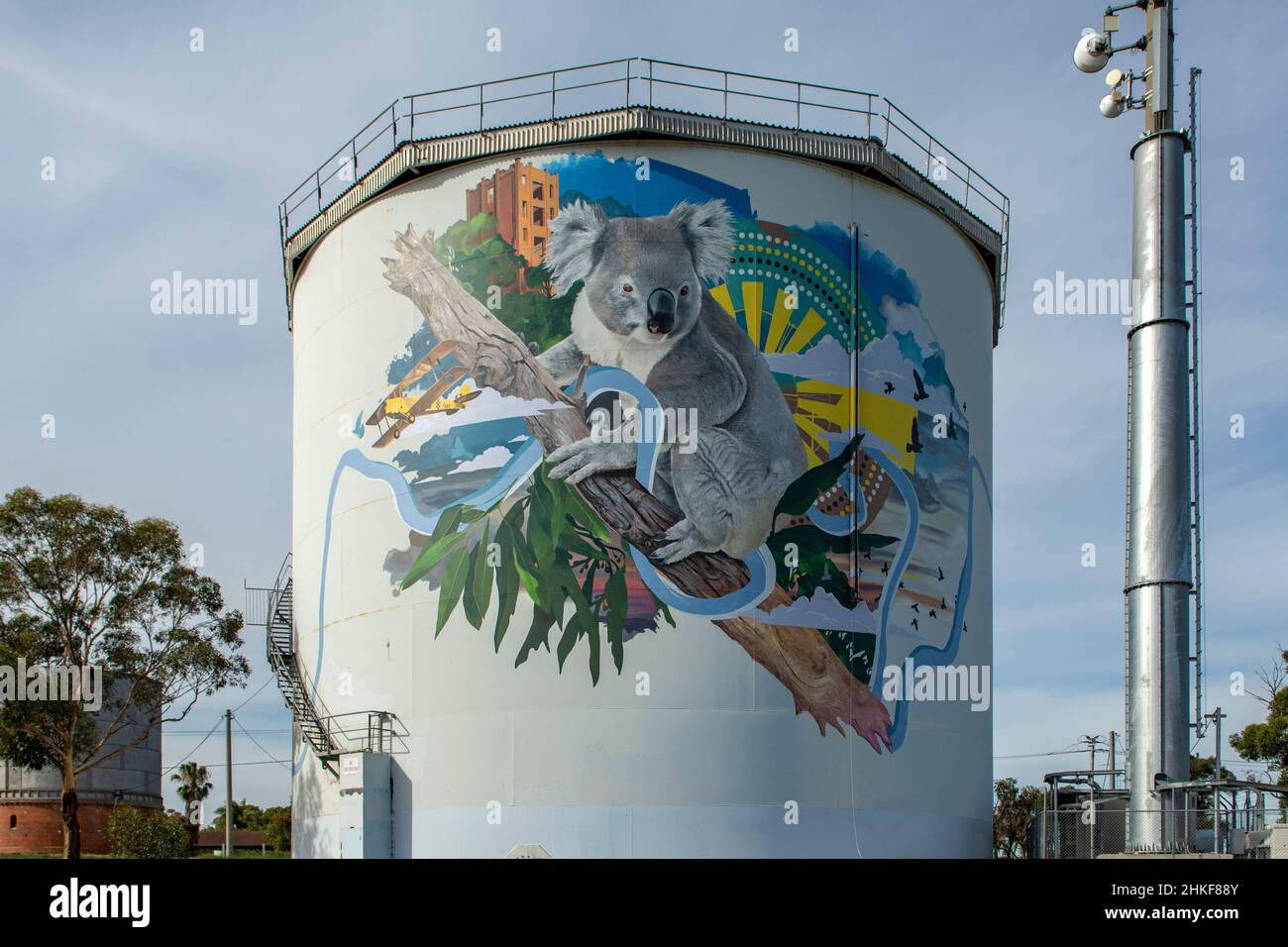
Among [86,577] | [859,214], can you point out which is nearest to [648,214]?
[859,214]

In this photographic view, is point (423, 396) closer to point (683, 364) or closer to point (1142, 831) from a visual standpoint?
point (683, 364)

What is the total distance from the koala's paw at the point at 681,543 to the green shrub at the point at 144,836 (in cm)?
2972

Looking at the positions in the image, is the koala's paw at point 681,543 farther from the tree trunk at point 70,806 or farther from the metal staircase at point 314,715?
the tree trunk at point 70,806

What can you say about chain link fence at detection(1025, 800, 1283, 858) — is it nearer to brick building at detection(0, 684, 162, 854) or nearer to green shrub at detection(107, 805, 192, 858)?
green shrub at detection(107, 805, 192, 858)

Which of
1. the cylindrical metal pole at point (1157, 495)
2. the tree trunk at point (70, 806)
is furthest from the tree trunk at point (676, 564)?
the tree trunk at point (70, 806)

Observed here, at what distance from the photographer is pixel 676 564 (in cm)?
2705

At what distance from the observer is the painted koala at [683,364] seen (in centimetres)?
2739

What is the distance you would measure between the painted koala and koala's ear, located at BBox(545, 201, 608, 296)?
20 millimetres

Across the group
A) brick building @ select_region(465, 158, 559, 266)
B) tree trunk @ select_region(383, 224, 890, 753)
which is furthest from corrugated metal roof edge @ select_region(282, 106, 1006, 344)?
tree trunk @ select_region(383, 224, 890, 753)

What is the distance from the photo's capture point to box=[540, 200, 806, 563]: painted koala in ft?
89.9
